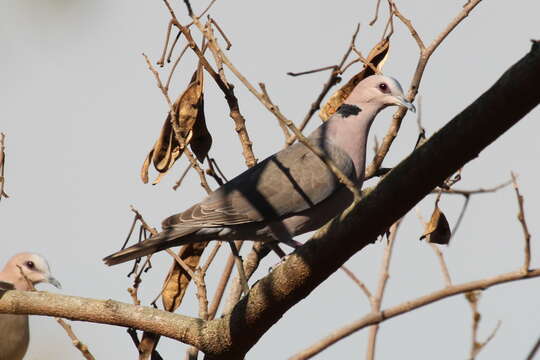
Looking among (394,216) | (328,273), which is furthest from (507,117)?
(328,273)

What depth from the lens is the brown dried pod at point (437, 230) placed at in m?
3.83

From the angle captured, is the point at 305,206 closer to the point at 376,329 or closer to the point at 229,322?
the point at 376,329

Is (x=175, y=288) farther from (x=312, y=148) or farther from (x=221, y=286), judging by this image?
(x=312, y=148)

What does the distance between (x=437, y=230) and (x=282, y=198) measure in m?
0.96

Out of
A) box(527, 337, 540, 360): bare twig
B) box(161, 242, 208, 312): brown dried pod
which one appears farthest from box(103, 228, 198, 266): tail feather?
box(527, 337, 540, 360): bare twig

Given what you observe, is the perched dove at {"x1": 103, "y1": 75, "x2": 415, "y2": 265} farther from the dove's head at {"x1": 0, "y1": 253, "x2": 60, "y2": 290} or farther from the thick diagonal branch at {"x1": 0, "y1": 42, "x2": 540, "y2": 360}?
the dove's head at {"x1": 0, "y1": 253, "x2": 60, "y2": 290}

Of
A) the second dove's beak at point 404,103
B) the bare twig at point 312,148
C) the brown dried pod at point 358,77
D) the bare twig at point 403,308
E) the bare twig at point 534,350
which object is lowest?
the bare twig at point 534,350

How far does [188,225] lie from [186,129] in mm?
494

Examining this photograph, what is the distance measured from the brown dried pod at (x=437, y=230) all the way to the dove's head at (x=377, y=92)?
115 centimetres

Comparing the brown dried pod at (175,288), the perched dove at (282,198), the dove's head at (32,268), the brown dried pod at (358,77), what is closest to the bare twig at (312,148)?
the perched dove at (282,198)

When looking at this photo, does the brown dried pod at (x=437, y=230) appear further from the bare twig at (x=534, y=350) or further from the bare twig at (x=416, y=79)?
the bare twig at (x=534, y=350)

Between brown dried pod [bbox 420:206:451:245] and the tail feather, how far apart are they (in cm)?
114

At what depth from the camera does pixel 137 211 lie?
398cm

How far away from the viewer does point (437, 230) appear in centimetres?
388
